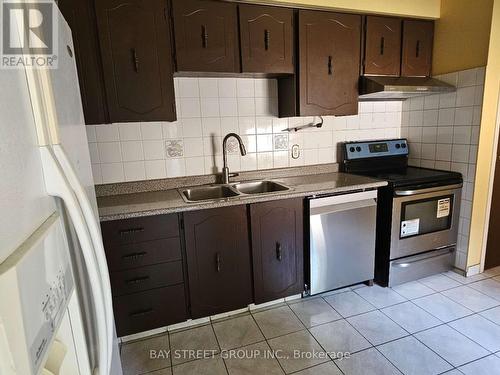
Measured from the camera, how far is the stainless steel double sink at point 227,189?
220cm

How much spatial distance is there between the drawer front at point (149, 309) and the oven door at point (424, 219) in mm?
1600

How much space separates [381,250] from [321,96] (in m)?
1.27

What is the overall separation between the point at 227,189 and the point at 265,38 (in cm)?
106

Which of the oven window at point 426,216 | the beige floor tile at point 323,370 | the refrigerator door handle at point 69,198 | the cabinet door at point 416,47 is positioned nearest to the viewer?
the refrigerator door handle at point 69,198

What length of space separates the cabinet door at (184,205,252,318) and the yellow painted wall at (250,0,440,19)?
1400 mm

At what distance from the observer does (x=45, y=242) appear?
1.68ft

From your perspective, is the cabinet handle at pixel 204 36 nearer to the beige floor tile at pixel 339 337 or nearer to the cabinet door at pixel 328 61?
the cabinet door at pixel 328 61

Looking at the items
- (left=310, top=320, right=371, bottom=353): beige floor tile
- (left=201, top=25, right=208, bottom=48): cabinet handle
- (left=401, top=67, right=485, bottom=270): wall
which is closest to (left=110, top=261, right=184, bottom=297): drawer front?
(left=310, top=320, right=371, bottom=353): beige floor tile

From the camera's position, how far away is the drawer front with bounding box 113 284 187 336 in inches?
71.7

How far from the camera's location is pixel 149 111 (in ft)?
6.08

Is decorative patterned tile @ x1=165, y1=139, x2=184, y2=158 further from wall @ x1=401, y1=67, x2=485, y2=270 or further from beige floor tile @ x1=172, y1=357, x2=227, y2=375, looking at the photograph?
wall @ x1=401, y1=67, x2=485, y2=270

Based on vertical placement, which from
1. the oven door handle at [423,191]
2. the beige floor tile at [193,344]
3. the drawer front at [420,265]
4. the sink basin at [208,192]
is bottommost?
the beige floor tile at [193,344]

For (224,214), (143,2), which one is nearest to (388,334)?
(224,214)

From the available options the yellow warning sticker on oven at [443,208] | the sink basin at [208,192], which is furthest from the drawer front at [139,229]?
the yellow warning sticker on oven at [443,208]
